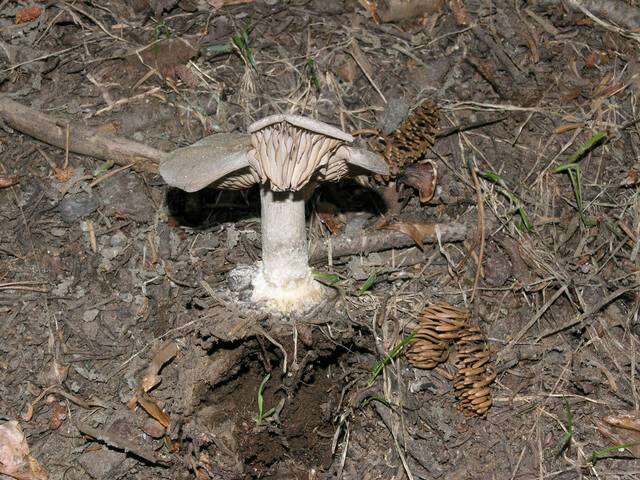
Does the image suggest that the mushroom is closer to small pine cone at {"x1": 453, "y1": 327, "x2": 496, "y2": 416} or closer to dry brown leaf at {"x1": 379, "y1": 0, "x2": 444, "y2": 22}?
small pine cone at {"x1": 453, "y1": 327, "x2": 496, "y2": 416}

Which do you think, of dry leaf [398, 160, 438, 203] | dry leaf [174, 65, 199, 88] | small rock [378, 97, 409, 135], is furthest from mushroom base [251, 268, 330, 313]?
dry leaf [174, 65, 199, 88]

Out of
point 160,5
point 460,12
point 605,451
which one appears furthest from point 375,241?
point 160,5

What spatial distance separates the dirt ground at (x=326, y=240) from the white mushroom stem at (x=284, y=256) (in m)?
0.12

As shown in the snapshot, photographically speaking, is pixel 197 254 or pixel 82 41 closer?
pixel 197 254

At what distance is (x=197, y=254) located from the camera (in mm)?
4074

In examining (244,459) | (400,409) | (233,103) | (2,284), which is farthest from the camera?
(233,103)

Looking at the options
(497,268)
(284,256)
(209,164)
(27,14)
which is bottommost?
(497,268)

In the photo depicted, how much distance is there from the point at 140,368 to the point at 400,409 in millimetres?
1408

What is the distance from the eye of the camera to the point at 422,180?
4.30m

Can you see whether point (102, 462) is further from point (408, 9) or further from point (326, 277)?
point (408, 9)

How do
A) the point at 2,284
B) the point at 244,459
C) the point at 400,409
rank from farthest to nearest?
the point at 2,284 → the point at 400,409 → the point at 244,459

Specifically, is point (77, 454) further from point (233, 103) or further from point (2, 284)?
point (233, 103)

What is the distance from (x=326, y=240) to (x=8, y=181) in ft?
6.36

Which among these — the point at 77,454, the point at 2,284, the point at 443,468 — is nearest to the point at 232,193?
the point at 2,284
